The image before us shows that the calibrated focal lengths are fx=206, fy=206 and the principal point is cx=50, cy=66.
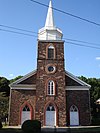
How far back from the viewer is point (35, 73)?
31250 millimetres

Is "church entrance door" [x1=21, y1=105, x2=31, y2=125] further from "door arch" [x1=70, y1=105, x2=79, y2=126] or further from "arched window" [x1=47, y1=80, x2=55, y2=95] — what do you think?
"door arch" [x1=70, y1=105, x2=79, y2=126]

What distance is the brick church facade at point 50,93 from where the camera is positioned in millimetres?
29000

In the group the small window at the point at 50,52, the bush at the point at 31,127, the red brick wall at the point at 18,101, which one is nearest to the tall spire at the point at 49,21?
the small window at the point at 50,52

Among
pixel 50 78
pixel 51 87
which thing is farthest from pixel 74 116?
pixel 50 78

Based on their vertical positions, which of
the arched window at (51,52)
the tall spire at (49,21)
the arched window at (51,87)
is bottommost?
the arched window at (51,87)

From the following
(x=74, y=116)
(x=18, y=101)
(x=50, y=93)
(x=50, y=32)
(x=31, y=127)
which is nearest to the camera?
(x=31, y=127)

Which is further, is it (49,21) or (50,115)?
(49,21)

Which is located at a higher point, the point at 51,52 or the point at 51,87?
the point at 51,52

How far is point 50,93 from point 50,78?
2.18 metres

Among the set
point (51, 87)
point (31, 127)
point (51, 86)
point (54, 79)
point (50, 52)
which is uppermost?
point (50, 52)

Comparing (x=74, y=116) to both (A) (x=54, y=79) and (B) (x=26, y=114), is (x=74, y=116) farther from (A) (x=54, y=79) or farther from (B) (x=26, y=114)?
(B) (x=26, y=114)

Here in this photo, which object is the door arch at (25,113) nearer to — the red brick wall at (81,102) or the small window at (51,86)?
the small window at (51,86)

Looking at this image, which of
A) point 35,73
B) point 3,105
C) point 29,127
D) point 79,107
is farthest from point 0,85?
point 29,127

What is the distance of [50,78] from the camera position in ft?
98.9
